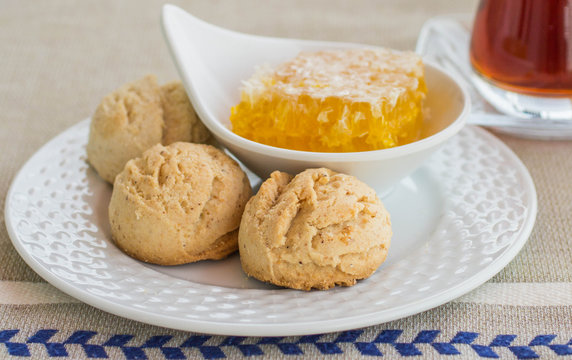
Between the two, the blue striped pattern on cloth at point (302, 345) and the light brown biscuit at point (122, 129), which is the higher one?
the light brown biscuit at point (122, 129)

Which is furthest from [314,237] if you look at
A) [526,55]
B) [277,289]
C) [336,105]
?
[526,55]

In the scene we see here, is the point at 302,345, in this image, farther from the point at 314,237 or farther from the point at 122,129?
the point at 122,129

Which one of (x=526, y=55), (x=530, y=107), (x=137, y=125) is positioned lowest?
(x=530, y=107)

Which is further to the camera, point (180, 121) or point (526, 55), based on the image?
point (526, 55)

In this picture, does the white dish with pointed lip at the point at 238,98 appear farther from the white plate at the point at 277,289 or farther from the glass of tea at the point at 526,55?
the glass of tea at the point at 526,55

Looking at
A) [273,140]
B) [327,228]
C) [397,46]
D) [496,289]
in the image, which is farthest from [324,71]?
[397,46]

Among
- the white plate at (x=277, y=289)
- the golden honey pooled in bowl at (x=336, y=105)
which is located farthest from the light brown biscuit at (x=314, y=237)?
the golden honey pooled in bowl at (x=336, y=105)
